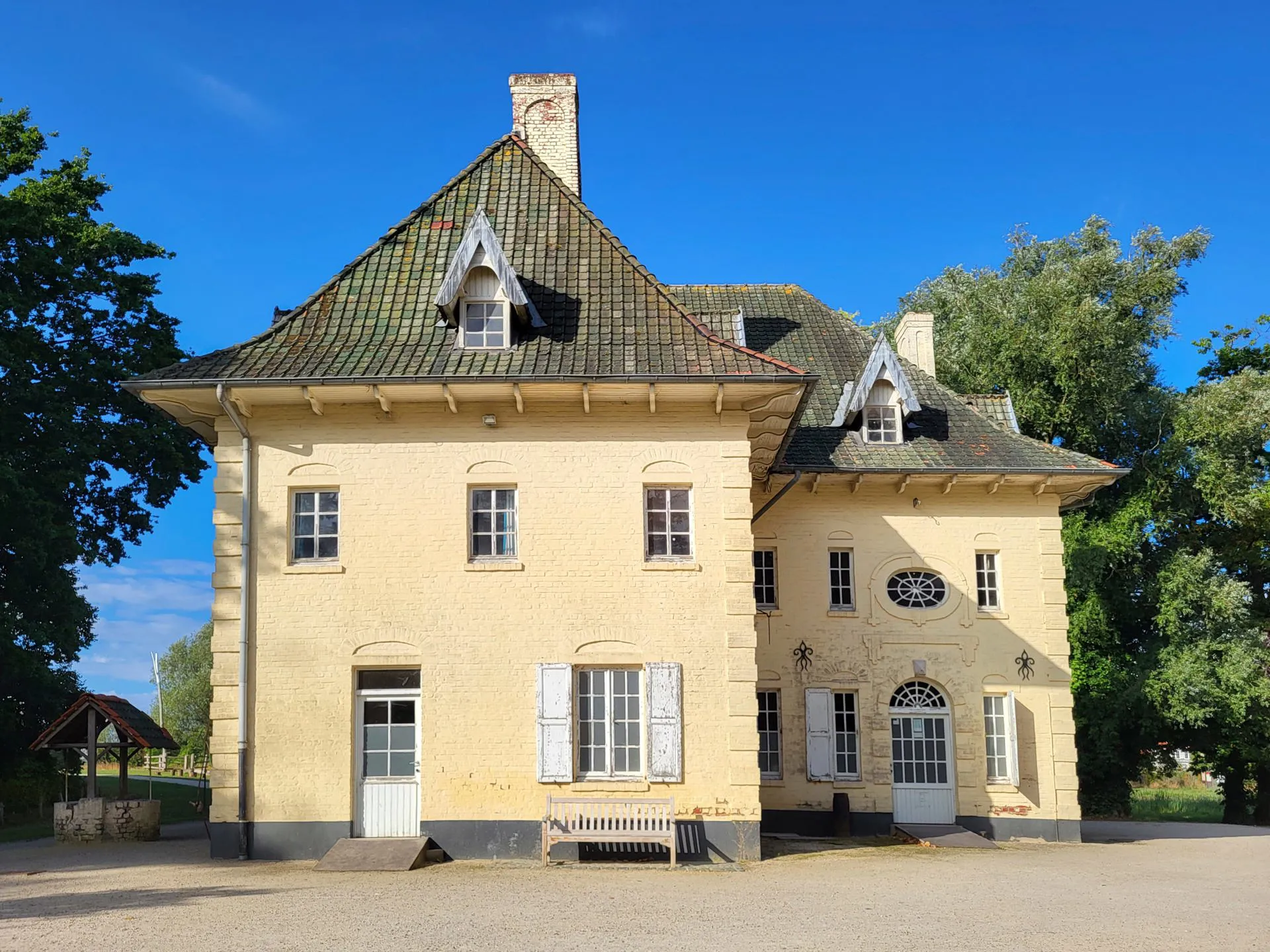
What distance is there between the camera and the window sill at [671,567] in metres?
16.1

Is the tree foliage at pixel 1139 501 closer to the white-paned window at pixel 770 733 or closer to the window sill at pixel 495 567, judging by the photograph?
the white-paned window at pixel 770 733

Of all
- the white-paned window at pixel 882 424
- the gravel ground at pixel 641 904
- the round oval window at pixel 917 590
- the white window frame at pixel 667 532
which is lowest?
the gravel ground at pixel 641 904

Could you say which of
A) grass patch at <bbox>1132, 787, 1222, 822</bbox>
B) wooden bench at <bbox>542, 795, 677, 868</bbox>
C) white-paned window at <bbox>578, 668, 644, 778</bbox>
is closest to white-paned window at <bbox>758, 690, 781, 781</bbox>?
white-paned window at <bbox>578, 668, 644, 778</bbox>

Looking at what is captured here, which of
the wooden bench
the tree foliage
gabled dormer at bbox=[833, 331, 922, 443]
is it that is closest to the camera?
the wooden bench

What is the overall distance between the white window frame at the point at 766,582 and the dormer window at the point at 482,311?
22.6 ft

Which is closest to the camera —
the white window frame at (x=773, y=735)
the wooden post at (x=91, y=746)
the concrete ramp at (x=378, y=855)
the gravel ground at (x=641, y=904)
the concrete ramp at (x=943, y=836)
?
the gravel ground at (x=641, y=904)

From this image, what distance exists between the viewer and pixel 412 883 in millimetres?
13070

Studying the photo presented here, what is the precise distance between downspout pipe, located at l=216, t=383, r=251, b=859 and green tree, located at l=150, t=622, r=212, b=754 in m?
44.1

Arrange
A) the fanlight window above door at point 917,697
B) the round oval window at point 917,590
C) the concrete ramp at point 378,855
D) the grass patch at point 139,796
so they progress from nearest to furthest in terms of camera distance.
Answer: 1. the concrete ramp at point 378,855
2. the fanlight window above door at point 917,697
3. the round oval window at point 917,590
4. the grass patch at point 139,796

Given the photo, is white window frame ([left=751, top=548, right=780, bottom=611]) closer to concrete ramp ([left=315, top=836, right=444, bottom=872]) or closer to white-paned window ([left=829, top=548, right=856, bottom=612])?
white-paned window ([left=829, top=548, right=856, bottom=612])

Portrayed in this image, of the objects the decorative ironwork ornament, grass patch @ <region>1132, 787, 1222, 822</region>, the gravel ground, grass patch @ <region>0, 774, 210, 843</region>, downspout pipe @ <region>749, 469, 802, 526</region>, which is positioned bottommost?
grass patch @ <region>1132, 787, 1222, 822</region>

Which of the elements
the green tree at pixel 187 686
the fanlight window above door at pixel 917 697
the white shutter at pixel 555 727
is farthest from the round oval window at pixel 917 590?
the green tree at pixel 187 686

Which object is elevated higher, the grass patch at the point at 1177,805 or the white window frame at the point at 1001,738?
the white window frame at the point at 1001,738

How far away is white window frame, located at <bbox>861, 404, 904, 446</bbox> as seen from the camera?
2136cm
